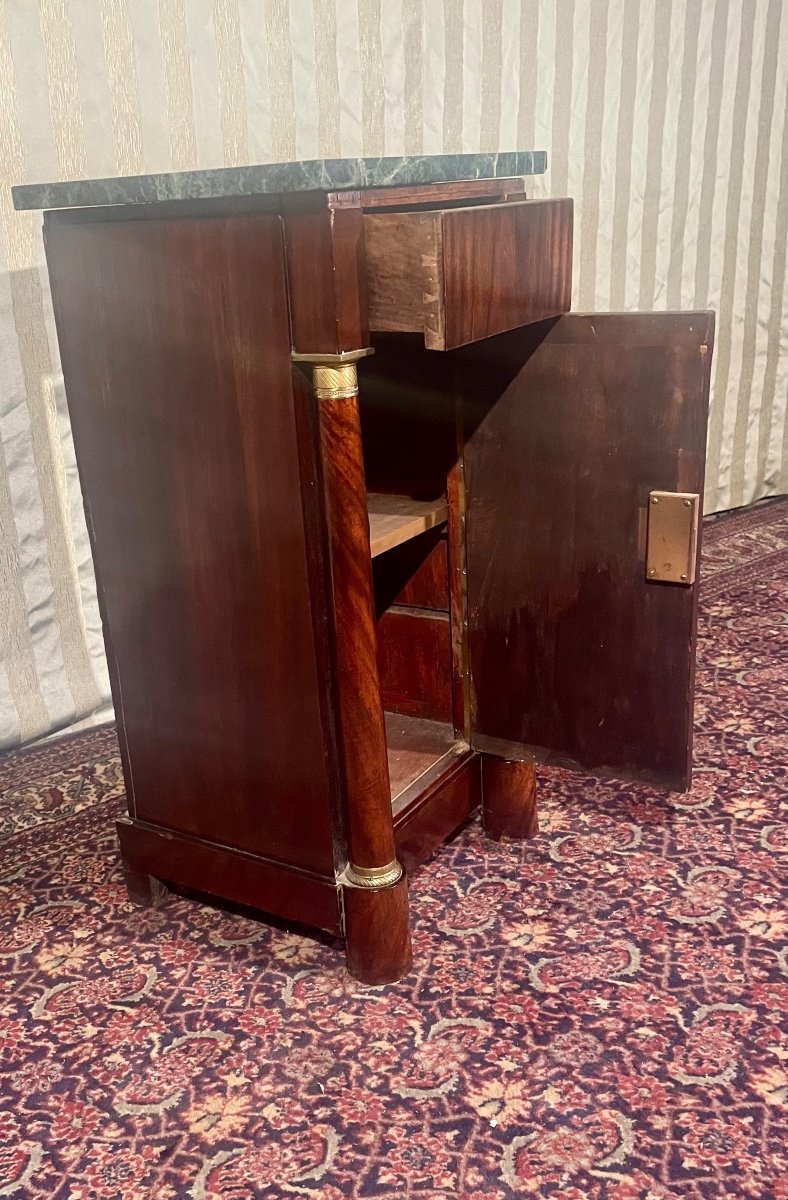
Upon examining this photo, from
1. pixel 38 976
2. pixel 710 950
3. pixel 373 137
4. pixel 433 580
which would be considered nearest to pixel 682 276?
pixel 373 137

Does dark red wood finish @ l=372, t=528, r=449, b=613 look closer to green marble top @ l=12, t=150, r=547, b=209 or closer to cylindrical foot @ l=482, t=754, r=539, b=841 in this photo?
cylindrical foot @ l=482, t=754, r=539, b=841

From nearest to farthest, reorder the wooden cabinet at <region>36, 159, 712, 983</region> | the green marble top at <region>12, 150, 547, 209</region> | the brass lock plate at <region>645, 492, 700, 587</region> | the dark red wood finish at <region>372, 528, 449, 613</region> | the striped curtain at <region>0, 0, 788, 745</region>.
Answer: the green marble top at <region>12, 150, 547, 209</region>, the wooden cabinet at <region>36, 159, 712, 983</region>, the brass lock plate at <region>645, 492, 700, 587</region>, the dark red wood finish at <region>372, 528, 449, 613</region>, the striped curtain at <region>0, 0, 788, 745</region>

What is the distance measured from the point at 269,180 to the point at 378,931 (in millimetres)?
869

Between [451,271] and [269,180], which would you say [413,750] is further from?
[269,180]

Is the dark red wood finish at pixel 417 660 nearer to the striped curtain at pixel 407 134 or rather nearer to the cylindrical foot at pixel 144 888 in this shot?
the cylindrical foot at pixel 144 888

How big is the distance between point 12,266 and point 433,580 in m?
0.93

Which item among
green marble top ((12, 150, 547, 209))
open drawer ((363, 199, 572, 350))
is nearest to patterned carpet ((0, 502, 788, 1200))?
open drawer ((363, 199, 572, 350))

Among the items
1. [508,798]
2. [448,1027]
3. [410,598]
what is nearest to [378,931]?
[448,1027]

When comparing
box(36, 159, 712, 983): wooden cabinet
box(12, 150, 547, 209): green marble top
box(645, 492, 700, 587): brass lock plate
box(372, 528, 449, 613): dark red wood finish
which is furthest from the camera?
box(372, 528, 449, 613): dark red wood finish

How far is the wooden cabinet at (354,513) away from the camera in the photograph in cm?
115

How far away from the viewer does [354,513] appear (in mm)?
1192

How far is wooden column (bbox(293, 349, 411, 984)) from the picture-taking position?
45.3 inches

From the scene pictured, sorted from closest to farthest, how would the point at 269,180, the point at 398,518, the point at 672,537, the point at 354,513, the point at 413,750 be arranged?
the point at 269,180 → the point at 354,513 → the point at 672,537 → the point at 398,518 → the point at 413,750

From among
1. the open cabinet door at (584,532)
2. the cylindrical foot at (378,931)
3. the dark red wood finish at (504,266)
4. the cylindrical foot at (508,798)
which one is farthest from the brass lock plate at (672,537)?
the cylindrical foot at (378,931)
